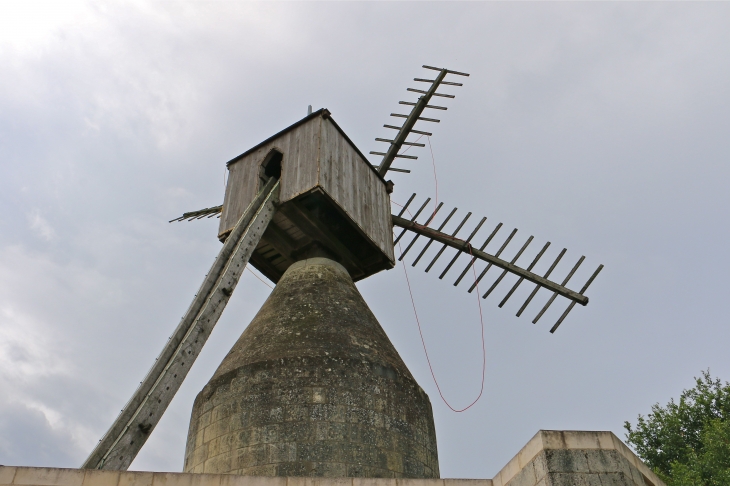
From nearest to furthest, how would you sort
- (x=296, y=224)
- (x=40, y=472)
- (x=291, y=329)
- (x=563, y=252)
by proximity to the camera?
(x=40, y=472), (x=291, y=329), (x=296, y=224), (x=563, y=252)

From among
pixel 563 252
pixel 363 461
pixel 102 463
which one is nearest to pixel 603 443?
pixel 363 461

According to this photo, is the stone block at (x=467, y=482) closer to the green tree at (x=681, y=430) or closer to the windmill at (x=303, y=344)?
the windmill at (x=303, y=344)

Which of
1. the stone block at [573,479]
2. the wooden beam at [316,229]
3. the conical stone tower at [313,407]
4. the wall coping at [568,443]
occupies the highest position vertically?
the wooden beam at [316,229]

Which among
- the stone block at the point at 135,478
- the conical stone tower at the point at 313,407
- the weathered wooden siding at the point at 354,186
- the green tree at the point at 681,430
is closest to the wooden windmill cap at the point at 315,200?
the weathered wooden siding at the point at 354,186

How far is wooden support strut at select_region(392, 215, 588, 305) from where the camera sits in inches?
396

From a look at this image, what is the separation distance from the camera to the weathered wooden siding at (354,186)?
905 centimetres

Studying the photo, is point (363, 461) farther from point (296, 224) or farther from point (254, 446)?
point (296, 224)

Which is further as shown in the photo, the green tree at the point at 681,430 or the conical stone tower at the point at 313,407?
the green tree at the point at 681,430

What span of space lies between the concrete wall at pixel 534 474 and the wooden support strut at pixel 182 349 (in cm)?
120

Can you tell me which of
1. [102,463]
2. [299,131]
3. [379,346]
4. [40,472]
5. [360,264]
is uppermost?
[299,131]

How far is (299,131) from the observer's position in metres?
9.65

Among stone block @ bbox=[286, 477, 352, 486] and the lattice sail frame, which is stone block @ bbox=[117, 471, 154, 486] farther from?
the lattice sail frame

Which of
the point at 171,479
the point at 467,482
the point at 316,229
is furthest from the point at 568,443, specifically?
the point at 316,229

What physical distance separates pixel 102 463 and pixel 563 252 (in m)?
7.74
